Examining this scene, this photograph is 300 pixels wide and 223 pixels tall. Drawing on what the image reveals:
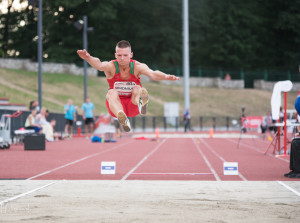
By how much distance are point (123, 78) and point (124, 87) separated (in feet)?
0.63

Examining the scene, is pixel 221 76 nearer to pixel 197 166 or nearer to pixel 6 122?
pixel 6 122

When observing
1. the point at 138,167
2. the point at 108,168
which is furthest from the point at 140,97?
the point at 138,167

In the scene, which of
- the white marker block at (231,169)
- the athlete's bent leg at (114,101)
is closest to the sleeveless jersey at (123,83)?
the athlete's bent leg at (114,101)

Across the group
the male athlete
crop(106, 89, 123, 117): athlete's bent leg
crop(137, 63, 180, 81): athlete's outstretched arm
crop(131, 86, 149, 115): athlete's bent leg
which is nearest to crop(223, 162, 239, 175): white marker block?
the male athlete

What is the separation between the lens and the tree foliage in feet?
207

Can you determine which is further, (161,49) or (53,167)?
(161,49)

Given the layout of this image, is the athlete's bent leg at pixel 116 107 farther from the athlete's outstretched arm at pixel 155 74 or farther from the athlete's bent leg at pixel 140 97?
the athlete's outstretched arm at pixel 155 74

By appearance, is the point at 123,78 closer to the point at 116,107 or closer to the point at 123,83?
the point at 123,83

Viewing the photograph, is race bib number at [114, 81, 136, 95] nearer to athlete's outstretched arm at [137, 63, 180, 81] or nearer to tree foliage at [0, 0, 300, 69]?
athlete's outstretched arm at [137, 63, 180, 81]

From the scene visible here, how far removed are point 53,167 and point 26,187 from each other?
3965 mm

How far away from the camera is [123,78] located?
823 cm

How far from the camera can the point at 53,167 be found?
12.6m

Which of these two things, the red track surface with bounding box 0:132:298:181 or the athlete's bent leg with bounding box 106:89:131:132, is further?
the red track surface with bounding box 0:132:298:181

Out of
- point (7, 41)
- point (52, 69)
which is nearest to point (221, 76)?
point (52, 69)
